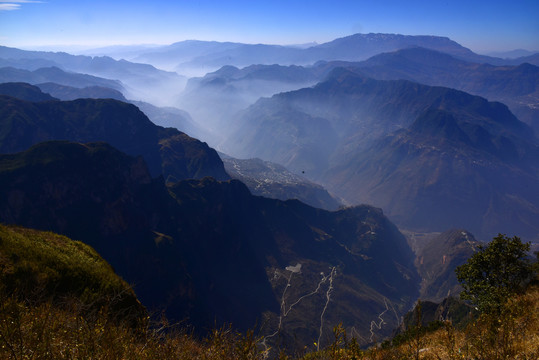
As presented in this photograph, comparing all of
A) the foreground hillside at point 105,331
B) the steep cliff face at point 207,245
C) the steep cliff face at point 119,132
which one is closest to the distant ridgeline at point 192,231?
the steep cliff face at point 207,245

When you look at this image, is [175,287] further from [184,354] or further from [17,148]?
A: [17,148]

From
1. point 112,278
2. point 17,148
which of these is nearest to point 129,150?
point 17,148

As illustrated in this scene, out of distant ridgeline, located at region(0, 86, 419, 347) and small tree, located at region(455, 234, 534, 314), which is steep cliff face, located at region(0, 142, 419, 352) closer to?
distant ridgeline, located at region(0, 86, 419, 347)

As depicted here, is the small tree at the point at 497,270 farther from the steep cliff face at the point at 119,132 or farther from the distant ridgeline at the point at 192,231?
the steep cliff face at the point at 119,132

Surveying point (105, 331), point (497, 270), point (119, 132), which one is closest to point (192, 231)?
point (497, 270)

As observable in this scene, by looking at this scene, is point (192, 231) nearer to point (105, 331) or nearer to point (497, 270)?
point (497, 270)

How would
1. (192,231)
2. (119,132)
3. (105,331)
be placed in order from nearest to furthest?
(105,331), (192,231), (119,132)

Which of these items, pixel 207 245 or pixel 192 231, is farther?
pixel 207 245

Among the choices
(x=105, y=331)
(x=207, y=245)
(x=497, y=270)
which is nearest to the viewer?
(x=105, y=331)

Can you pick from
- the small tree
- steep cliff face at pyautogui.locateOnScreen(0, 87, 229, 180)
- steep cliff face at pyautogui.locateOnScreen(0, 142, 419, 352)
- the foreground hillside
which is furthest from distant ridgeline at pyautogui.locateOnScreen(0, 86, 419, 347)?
the foreground hillside

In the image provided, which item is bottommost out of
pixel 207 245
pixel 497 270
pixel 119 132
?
pixel 207 245

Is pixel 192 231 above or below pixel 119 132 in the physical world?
below
